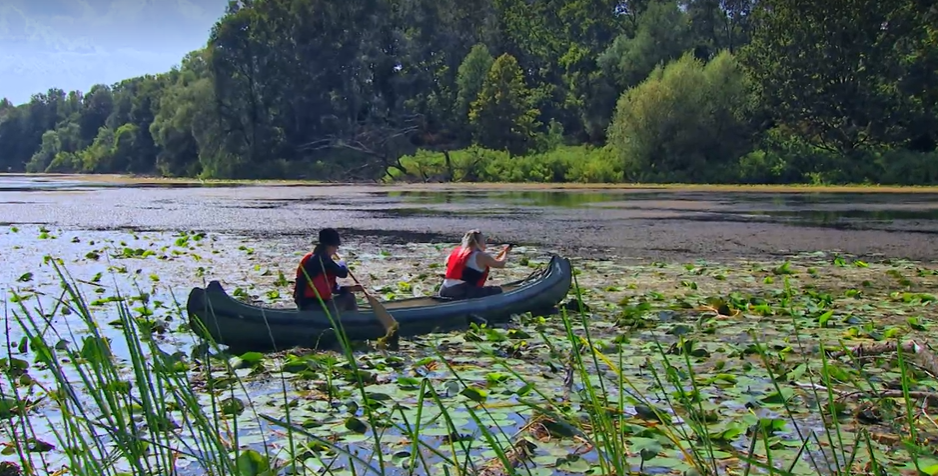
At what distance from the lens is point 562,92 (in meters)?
61.4

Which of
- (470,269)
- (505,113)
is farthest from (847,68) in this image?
(470,269)

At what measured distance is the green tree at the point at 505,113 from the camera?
178 ft

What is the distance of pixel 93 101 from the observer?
110438 millimetres

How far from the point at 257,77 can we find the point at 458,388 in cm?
5913

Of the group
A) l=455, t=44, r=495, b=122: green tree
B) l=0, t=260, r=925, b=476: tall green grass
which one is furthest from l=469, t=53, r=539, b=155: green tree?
l=0, t=260, r=925, b=476: tall green grass

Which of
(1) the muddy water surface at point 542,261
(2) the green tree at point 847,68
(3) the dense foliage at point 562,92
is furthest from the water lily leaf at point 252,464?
(2) the green tree at point 847,68

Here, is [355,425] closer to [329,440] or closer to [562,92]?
[329,440]

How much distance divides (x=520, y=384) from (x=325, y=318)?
238 cm

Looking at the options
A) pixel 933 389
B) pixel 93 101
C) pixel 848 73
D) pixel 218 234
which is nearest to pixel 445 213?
pixel 218 234

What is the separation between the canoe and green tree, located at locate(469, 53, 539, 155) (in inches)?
1777

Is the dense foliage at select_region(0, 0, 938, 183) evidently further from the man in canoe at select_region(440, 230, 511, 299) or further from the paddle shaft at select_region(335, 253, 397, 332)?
the paddle shaft at select_region(335, 253, 397, 332)

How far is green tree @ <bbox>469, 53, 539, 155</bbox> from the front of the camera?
54.4 meters

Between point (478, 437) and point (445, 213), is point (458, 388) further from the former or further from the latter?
point (445, 213)

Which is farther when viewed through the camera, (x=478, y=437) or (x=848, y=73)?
(x=848, y=73)
